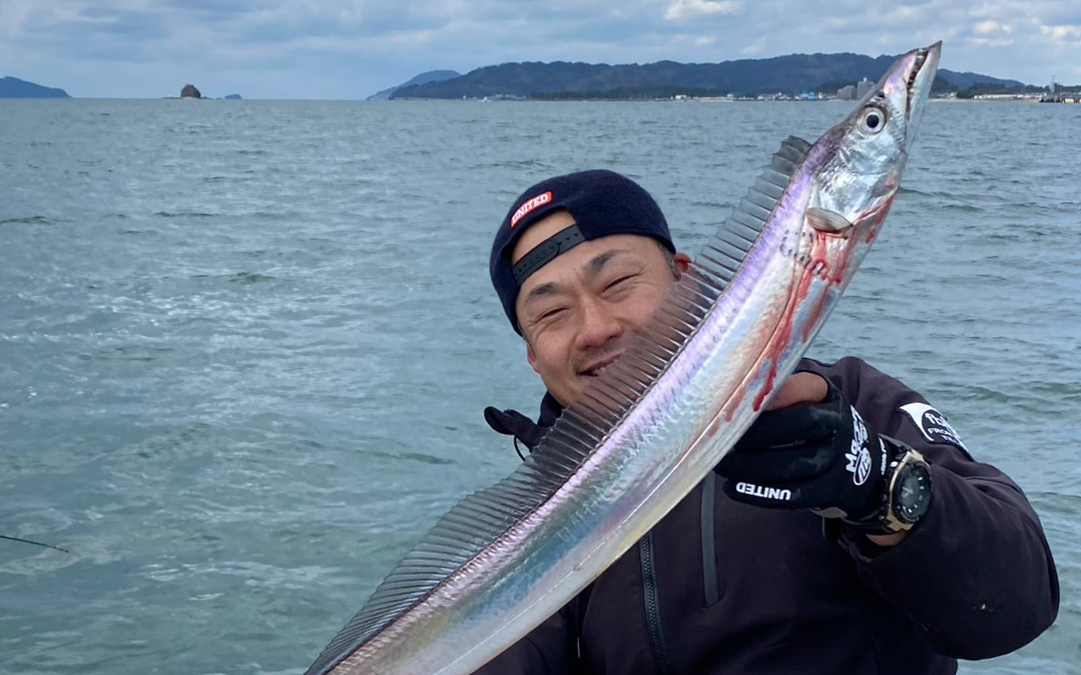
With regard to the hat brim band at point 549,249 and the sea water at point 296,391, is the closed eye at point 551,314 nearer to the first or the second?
the hat brim band at point 549,249

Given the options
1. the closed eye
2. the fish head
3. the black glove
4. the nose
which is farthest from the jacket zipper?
the fish head

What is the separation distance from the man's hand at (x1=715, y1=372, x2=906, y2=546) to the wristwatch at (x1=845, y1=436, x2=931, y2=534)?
4 centimetres

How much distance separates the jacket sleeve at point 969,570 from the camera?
2.38m

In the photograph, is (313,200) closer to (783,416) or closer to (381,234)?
(381,234)

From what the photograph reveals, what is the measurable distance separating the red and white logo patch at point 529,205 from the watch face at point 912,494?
56.0 inches

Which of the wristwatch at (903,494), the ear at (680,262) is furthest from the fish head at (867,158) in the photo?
the ear at (680,262)

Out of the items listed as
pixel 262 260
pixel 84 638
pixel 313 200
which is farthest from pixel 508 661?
pixel 313 200

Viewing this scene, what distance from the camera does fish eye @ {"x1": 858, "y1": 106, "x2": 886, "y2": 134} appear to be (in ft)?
6.63

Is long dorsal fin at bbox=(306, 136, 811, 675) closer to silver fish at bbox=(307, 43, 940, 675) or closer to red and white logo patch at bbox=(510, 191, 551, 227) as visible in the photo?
silver fish at bbox=(307, 43, 940, 675)

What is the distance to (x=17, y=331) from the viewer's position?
1274 centimetres

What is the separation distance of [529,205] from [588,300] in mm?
435

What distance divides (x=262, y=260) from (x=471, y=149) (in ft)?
102

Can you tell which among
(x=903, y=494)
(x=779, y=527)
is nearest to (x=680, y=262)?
(x=779, y=527)

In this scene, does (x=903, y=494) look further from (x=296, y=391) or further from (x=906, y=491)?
(x=296, y=391)
